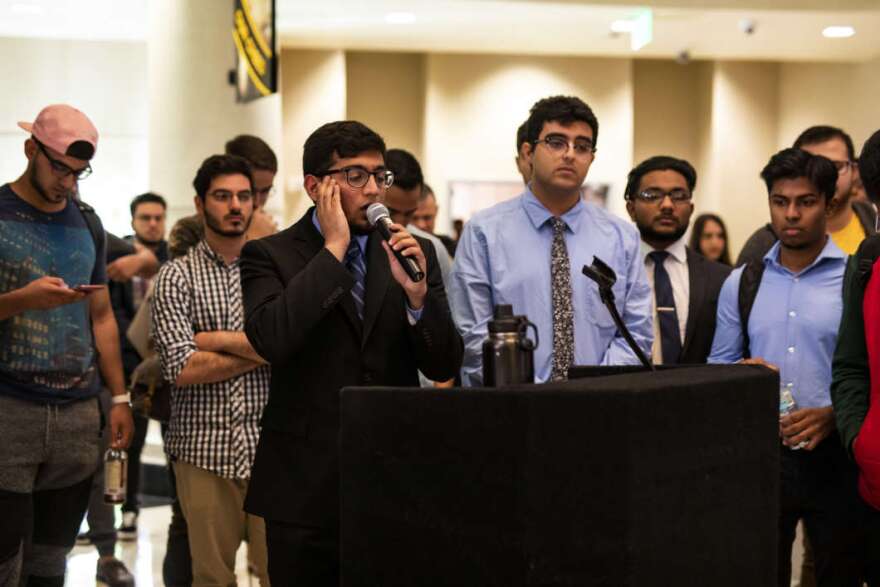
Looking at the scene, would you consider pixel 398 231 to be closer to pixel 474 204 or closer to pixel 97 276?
pixel 97 276

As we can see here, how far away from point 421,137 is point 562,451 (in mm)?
12506

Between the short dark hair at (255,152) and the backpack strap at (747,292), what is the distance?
2.03 m

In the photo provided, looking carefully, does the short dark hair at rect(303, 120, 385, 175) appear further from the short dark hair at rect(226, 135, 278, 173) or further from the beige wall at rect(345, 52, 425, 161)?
the beige wall at rect(345, 52, 425, 161)

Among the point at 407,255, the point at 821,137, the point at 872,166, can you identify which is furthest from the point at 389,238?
the point at 821,137

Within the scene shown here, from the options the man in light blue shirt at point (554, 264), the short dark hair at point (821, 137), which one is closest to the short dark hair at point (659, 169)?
the short dark hair at point (821, 137)

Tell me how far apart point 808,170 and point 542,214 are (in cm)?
81

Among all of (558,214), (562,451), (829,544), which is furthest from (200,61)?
(562,451)

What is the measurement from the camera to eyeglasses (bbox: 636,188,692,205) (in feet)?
14.5

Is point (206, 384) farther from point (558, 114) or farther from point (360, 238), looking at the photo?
point (558, 114)

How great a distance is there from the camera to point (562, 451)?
2006 millimetres

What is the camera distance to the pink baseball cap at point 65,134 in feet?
11.9

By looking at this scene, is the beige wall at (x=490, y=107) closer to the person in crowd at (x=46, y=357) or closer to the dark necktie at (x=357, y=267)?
the person in crowd at (x=46, y=357)

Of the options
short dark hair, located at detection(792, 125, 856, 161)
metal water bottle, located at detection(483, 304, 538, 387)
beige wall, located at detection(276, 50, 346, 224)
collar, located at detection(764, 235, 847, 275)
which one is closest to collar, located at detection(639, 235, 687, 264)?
collar, located at detection(764, 235, 847, 275)

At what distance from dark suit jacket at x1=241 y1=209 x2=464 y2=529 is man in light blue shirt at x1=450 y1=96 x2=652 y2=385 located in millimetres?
691
